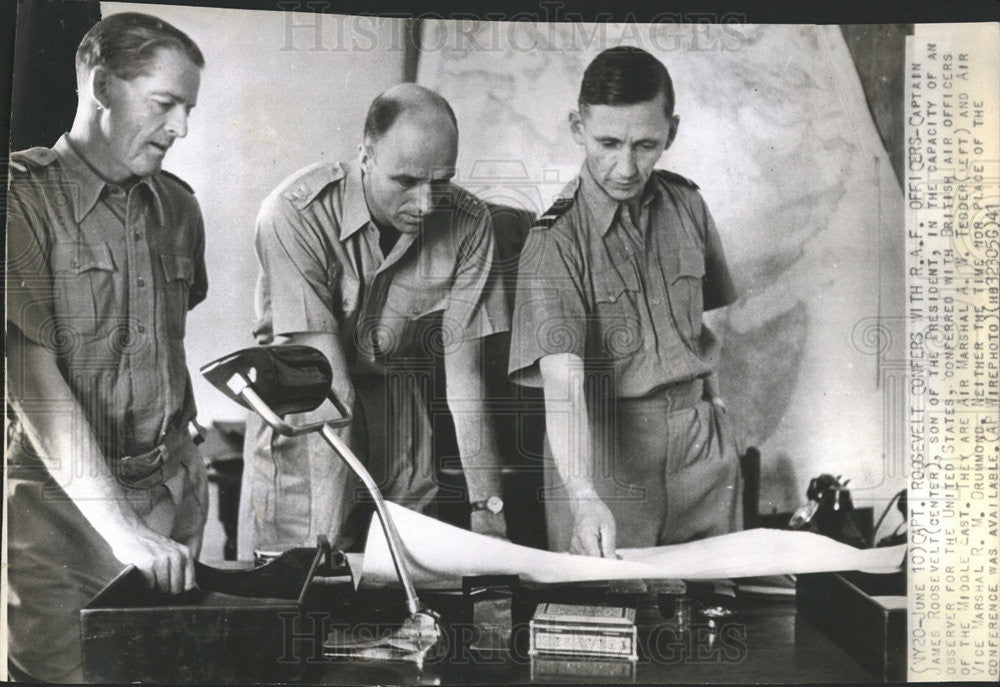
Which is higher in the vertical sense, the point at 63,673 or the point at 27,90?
the point at 27,90

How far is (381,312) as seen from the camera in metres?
3.20

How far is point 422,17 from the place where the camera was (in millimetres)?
3232

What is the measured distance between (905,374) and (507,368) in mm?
1408

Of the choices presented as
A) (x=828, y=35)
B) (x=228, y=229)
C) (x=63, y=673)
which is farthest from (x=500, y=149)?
(x=63, y=673)

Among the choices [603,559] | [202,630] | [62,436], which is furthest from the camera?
[603,559]

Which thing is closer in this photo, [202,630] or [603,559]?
[202,630]

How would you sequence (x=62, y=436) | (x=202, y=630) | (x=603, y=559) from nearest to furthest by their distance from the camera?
(x=202, y=630) < (x=62, y=436) < (x=603, y=559)

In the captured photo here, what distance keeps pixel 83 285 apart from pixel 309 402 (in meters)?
0.86

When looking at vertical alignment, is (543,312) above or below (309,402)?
above

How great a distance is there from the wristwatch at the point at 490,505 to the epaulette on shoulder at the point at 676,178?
4.20 ft

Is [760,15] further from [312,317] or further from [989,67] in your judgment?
[312,317]

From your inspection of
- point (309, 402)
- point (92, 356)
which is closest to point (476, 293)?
point (309, 402)

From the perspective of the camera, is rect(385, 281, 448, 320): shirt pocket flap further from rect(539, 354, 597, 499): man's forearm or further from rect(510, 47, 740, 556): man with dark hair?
rect(539, 354, 597, 499): man's forearm

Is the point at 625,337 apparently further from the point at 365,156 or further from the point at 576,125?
the point at 365,156
